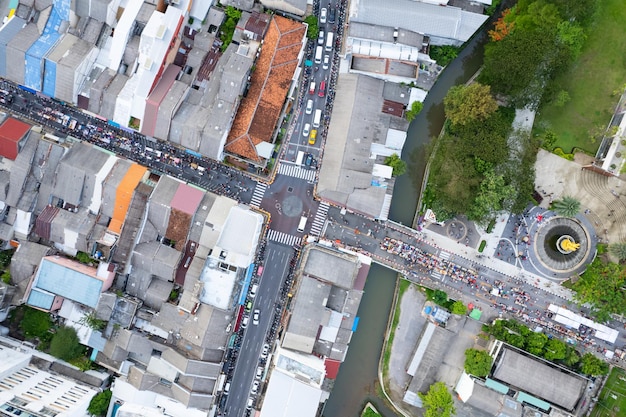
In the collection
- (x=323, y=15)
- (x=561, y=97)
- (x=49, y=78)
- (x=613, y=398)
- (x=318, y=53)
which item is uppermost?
(x=323, y=15)

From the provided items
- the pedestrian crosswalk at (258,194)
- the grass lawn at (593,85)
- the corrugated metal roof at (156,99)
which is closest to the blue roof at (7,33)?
the corrugated metal roof at (156,99)

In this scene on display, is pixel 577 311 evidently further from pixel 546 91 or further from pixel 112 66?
pixel 112 66

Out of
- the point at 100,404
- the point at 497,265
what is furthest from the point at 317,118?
the point at 100,404

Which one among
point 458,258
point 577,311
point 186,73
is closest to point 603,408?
point 577,311

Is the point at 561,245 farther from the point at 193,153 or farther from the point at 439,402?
the point at 193,153

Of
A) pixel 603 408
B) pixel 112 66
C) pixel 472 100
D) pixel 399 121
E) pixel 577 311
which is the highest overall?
pixel 472 100

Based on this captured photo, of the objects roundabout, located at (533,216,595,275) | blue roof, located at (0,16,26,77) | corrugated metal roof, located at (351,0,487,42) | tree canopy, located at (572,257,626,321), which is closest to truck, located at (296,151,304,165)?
corrugated metal roof, located at (351,0,487,42)
